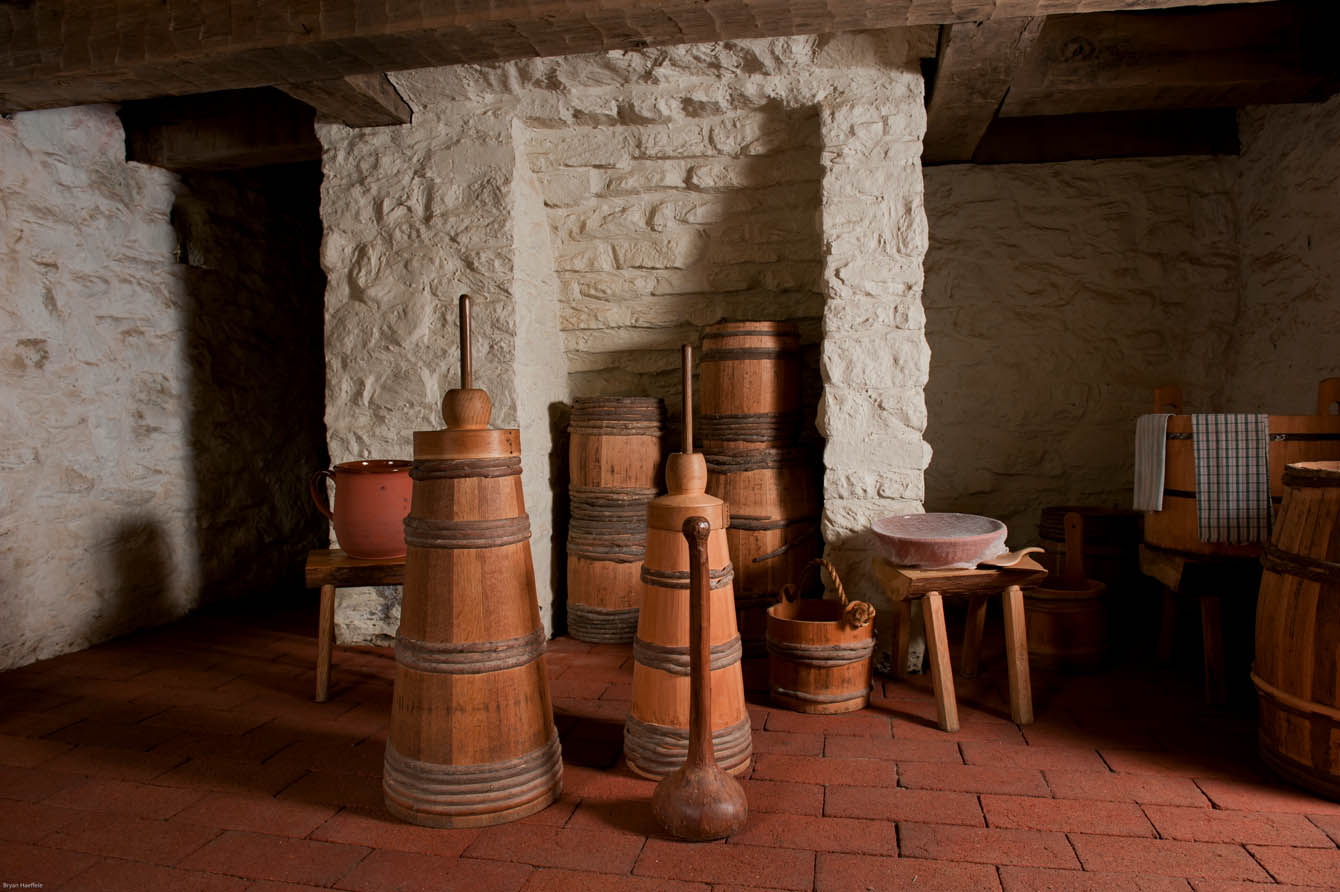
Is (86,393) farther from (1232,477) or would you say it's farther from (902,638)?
(1232,477)

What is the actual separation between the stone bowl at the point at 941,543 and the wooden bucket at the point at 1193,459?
533mm

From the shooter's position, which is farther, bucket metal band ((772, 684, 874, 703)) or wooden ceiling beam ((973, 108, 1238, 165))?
wooden ceiling beam ((973, 108, 1238, 165))

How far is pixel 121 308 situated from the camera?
3.65 m

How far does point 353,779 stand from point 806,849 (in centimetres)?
121

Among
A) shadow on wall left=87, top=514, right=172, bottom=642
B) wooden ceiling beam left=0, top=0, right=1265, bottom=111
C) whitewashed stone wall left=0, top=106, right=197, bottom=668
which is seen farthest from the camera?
shadow on wall left=87, top=514, right=172, bottom=642

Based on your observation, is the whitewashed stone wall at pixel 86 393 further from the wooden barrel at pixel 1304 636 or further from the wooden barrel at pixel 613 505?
the wooden barrel at pixel 1304 636

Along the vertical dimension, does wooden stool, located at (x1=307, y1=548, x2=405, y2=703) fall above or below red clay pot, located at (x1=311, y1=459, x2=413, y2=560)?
below

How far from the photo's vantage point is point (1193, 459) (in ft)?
8.28

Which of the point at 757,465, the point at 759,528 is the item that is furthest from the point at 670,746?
the point at 757,465

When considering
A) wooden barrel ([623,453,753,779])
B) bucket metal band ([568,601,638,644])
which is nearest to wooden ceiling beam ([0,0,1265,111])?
wooden barrel ([623,453,753,779])

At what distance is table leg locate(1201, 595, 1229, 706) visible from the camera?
263 cm

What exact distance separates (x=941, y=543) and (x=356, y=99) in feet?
8.57

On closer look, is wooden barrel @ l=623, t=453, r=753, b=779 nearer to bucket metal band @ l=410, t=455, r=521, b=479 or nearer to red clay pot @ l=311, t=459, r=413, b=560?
bucket metal band @ l=410, t=455, r=521, b=479

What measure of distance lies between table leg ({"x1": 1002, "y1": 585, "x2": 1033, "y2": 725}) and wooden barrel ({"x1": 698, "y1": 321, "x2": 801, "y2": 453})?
1033 millimetres
